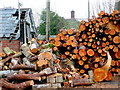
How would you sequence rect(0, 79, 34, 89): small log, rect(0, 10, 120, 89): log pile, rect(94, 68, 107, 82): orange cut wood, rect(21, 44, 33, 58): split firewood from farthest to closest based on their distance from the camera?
rect(21, 44, 33, 58): split firewood < rect(94, 68, 107, 82): orange cut wood < rect(0, 10, 120, 89): log pile < rect(0, 79, 34, 89): small log

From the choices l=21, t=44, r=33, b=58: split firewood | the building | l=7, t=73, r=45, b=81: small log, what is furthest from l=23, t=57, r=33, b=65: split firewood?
the building

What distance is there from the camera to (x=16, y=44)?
779cm

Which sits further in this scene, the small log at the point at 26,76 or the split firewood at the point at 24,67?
the split firewood at the point at 24,67

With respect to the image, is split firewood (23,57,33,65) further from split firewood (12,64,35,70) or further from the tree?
the tree

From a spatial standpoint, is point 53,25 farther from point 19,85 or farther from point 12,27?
point 19,85

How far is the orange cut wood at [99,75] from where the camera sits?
4254 millimetres

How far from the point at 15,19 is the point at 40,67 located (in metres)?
4.84

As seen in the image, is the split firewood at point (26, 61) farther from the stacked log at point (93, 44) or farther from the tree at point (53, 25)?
the tree at point (53, 25)

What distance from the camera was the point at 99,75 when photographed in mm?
4277

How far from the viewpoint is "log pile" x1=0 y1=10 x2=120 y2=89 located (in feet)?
13.4

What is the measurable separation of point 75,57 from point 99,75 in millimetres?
882

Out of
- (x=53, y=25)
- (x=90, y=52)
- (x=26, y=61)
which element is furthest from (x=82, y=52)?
(x=53, y=25)

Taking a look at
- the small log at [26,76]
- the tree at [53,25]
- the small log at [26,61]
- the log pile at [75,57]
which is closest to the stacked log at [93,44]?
the log pile at [75,57]

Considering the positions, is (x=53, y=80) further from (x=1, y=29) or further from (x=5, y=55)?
(x=1, y=29)
